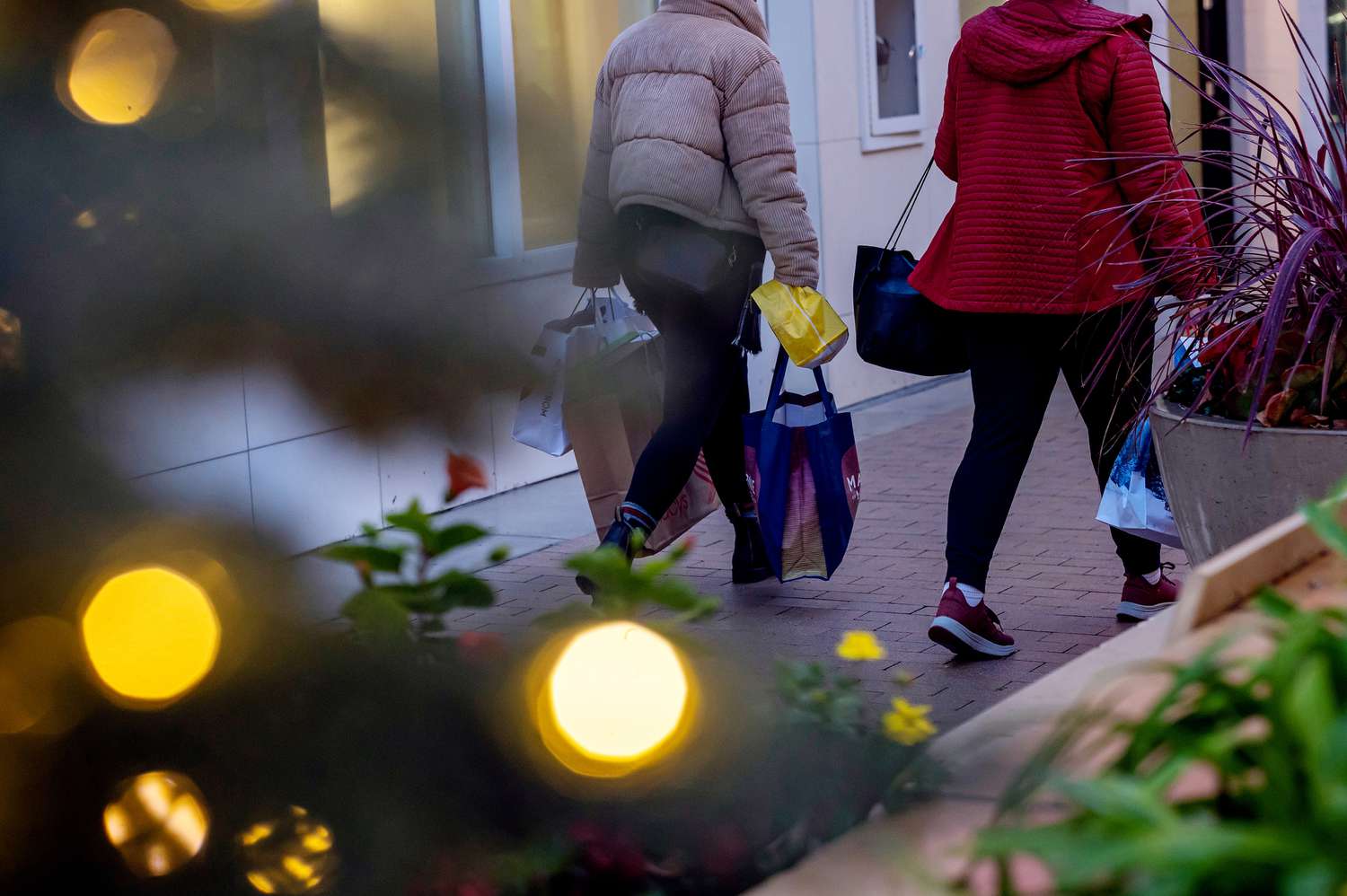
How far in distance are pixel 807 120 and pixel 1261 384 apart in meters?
5.25

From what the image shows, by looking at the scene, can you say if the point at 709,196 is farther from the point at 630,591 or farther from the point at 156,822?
the point at 156,822

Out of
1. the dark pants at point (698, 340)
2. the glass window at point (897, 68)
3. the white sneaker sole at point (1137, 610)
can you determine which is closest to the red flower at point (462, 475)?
the dark pants at point (698, 340)

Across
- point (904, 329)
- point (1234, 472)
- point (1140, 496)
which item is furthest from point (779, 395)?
point (1234, 472)

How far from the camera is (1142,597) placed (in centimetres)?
454

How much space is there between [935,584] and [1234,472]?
1.81m

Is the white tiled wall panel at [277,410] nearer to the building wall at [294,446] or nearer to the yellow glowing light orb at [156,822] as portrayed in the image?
the building wall at [294,446]

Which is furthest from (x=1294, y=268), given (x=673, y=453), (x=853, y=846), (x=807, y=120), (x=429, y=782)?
(x=807, y=120)

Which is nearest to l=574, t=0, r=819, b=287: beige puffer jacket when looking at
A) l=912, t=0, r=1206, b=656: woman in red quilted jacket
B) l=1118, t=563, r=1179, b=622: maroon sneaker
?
l=912, t=0, r=1206, b=656: woman in red quilted jacket

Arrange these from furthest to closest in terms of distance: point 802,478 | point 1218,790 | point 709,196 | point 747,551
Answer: point 747,551 < point 802,478 < point 709,196 < point 1218,790

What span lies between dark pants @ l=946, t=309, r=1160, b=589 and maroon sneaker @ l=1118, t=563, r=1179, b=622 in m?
0.51

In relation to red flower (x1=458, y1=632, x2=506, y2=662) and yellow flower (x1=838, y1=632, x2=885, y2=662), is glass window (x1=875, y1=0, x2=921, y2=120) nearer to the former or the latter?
yellow flower (x1=838, y1=632, x2=885, y2=662)

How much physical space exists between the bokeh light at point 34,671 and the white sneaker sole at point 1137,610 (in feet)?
12.9

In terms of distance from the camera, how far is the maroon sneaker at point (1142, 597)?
453 cm

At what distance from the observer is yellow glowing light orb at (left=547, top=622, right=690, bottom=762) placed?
50.8 inches
